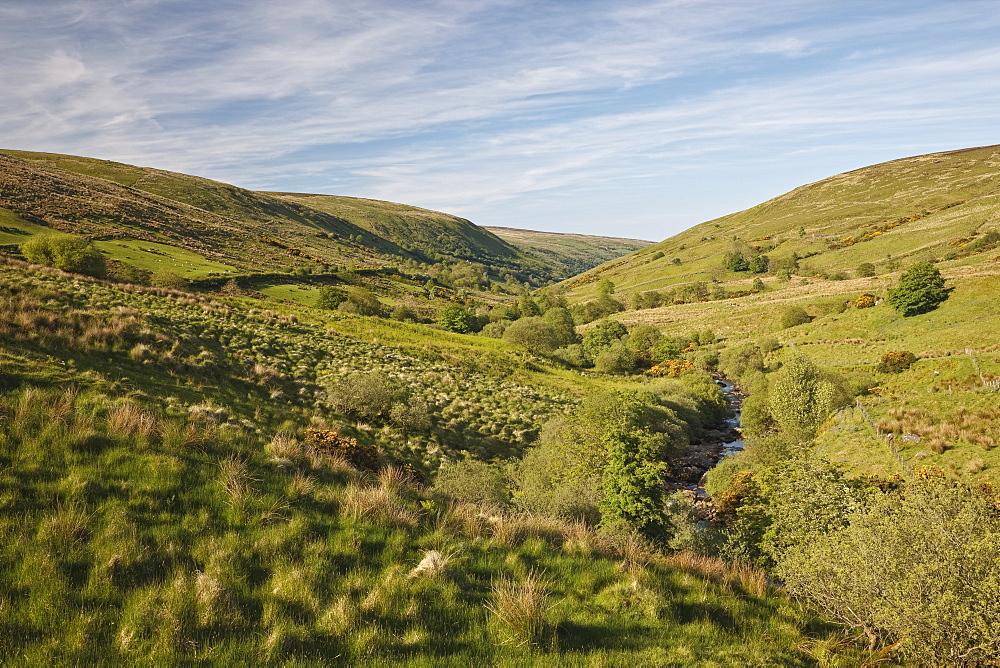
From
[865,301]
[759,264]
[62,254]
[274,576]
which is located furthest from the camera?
[759,264]

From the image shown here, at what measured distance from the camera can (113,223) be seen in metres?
105

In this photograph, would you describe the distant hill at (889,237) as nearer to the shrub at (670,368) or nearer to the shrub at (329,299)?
the shrub at (670,368)

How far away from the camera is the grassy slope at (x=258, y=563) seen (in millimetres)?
6023

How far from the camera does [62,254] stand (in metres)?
52.0

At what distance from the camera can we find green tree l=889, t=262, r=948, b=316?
65.8m

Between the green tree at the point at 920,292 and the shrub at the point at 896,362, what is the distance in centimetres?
1802

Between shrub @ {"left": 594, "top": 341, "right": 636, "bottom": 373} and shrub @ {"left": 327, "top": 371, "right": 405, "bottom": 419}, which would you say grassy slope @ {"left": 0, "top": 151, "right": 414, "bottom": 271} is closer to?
shrub @ {"left": 594, "top": 341, "right": 636, "bottom": 373}

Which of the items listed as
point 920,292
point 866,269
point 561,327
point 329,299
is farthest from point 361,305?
point 866,269

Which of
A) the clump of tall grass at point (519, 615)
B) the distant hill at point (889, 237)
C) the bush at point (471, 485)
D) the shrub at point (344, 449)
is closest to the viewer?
the clump of tall grass at point (519, 615)

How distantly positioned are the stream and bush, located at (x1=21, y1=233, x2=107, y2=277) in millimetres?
68425

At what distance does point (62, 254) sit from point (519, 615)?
69.2m

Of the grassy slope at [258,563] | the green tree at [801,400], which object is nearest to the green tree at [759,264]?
Answer: the green tree at [801,400]

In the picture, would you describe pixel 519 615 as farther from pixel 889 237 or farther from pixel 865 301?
pixel 889 237

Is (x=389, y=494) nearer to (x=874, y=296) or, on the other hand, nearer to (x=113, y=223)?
(x=874, y=296)
